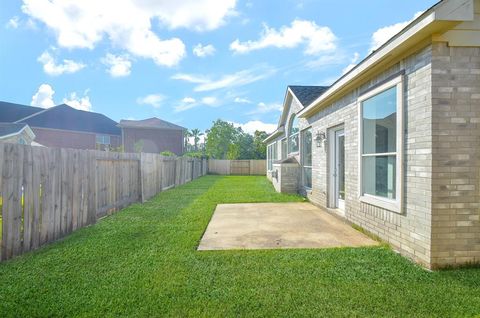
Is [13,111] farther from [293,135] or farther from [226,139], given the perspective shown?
[293,135]

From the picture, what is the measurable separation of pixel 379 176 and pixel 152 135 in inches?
1223

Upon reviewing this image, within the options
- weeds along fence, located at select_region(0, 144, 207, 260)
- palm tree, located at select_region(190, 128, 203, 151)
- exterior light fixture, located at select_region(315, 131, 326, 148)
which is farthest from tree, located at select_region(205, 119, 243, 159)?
weeds along fence, located at select_region(0, 144, 207, 260)

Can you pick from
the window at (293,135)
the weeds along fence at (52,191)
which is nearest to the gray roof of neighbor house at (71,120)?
the weeds along fence at (52,191)

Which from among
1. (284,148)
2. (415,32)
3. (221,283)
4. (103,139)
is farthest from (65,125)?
(415,32)

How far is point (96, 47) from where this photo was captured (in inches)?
494

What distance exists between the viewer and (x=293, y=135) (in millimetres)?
12156

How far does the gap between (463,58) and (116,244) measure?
18.8 ft

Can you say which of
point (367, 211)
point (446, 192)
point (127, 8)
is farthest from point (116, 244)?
point (127, 8)

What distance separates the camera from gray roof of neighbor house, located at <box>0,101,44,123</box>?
94.6 feet

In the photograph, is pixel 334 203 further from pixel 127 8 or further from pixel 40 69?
pixel 40 69

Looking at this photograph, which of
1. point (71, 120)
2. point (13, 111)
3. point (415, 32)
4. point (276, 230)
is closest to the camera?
point (415, 32)

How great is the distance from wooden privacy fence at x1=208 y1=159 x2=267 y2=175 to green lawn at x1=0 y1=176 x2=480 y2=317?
23.1m

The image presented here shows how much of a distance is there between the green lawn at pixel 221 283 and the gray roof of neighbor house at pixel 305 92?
24.4ft

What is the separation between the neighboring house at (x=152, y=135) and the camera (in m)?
32.2
